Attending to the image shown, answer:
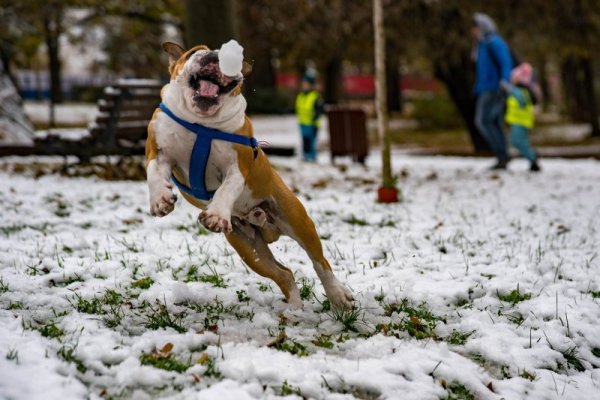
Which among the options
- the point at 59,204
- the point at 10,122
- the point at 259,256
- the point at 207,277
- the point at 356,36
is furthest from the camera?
the point at 356,36

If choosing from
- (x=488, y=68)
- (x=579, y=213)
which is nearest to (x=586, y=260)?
(x=579, y=213)

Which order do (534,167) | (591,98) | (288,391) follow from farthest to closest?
(591,98), (534,167), (288,391)

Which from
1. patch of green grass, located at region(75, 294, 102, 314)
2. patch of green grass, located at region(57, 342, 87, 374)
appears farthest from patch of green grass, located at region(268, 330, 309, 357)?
patch of green grass, located at region(75, 294, 102, 314)

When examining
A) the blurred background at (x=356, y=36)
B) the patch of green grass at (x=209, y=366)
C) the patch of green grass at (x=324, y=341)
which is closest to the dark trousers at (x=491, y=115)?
the blurred background at (x=356, y=36)

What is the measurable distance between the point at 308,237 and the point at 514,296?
1.47 metres

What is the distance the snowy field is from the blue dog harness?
2.51ft

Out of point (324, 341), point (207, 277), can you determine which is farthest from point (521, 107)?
point (324, 341)

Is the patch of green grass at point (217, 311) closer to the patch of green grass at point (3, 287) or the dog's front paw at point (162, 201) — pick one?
the dog's front paw at point (162, 201)

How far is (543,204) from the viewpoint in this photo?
8125 millimetres

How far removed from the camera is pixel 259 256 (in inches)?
164

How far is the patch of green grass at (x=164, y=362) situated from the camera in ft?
10.5

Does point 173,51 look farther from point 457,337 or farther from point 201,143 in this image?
point 457,337

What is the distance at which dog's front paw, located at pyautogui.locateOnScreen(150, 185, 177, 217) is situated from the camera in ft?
11.2

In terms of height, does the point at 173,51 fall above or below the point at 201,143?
above
